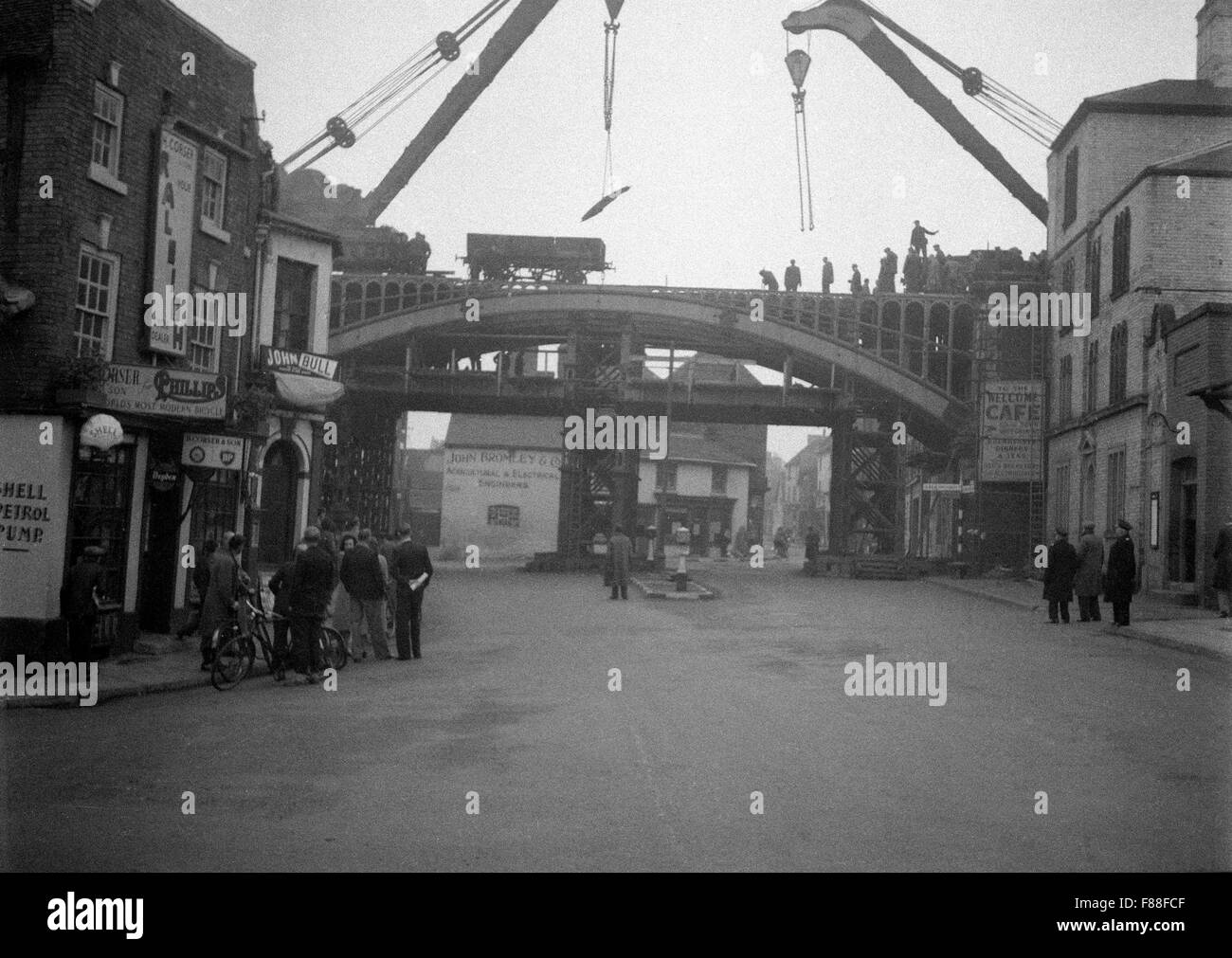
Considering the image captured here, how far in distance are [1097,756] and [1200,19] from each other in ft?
49.4

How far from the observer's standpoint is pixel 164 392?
15508 mm

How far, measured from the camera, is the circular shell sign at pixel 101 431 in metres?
14.5

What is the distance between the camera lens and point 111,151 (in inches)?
649

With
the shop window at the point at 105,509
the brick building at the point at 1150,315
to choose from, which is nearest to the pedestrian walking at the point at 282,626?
the shop window at the point at 105,509

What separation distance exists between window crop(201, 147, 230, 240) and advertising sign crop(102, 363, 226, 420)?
4722mm

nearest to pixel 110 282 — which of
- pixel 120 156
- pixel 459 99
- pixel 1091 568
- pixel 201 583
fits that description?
pixel 120 156

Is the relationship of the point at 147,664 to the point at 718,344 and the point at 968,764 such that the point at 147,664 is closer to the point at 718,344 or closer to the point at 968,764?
the point at 968,764

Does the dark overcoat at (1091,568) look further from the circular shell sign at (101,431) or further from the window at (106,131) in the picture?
the window at (106,131)

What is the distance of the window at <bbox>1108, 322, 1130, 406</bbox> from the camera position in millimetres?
33156

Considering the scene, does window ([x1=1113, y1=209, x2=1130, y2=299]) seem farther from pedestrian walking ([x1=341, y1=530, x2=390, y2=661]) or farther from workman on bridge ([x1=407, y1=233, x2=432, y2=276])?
workman on bridge ([x1=407, y1=233, x2=432, y2=276])

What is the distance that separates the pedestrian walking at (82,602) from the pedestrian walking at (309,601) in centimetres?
235

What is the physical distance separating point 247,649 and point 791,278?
4084 centimetres

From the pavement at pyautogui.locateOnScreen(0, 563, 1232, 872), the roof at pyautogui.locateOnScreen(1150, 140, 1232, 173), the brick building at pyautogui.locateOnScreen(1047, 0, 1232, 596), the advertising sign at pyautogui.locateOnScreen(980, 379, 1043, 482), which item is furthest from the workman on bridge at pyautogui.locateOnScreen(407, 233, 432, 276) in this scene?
the pavement at pyautogui.locateOnScreen(0, 563, 1232, 872)

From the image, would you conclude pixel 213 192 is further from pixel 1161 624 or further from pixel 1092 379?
pixel 1092 379
